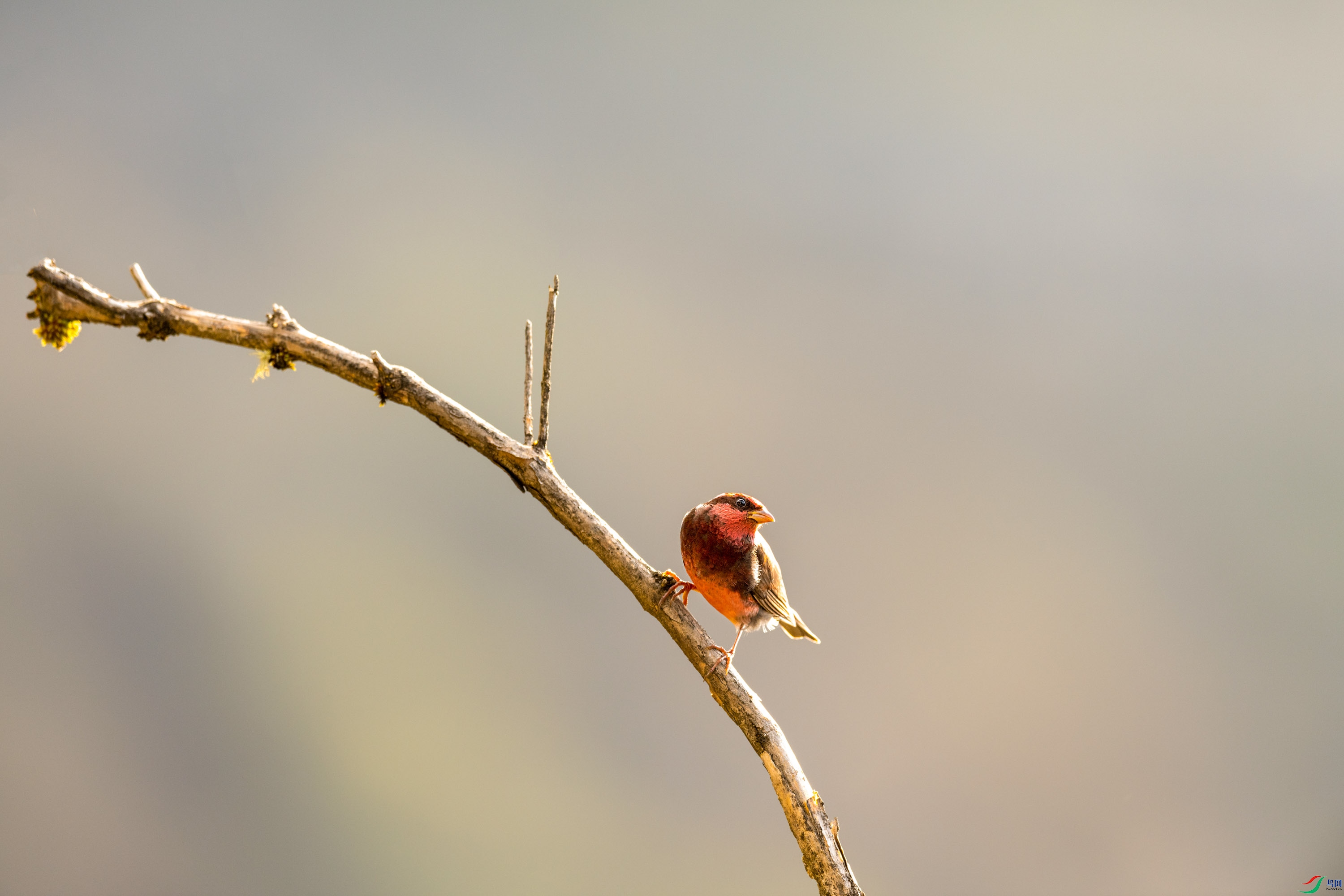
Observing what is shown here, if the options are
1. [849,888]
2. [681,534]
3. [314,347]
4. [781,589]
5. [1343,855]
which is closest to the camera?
[849,888]

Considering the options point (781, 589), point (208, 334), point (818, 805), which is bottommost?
point (818, 805)

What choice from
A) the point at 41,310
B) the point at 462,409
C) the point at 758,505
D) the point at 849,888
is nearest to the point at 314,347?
the point at 462,409

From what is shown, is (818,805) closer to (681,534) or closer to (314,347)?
(681,534)

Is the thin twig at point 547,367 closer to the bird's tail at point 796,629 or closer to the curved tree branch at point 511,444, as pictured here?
the curved tree branch at point 511,444

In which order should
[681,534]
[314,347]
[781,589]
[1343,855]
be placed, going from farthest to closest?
[1343,855] < [781,589] < [681,534] < [314,347]

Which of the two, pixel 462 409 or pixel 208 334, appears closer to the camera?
pixel 208 334

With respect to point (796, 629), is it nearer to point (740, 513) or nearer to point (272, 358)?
point (740, 513)

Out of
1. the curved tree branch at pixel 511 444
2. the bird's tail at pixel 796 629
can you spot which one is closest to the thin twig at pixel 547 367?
the curved tree branch at pixel 511 444

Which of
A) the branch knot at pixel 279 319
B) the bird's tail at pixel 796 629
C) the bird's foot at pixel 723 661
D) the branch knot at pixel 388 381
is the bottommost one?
the bird's foot at pixel 723 661
